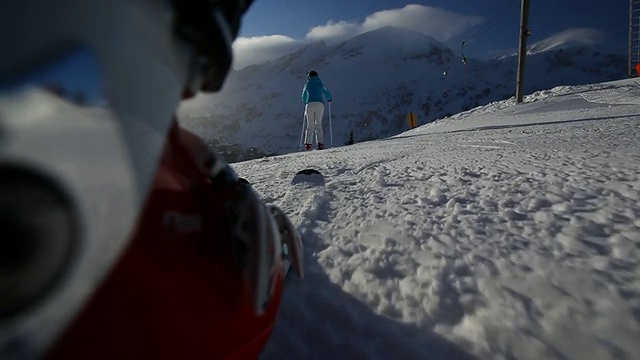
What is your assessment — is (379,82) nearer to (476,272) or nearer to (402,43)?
(402,43)

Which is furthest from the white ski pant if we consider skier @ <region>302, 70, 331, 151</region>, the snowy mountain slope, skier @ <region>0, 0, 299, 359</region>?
the snowy mountain slope

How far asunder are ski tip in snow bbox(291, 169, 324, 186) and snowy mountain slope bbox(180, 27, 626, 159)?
48072 millimetres

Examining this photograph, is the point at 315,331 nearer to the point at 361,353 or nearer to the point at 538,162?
the point at 361,353

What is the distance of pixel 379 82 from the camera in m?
70.9

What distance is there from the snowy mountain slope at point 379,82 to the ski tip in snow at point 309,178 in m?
48.1

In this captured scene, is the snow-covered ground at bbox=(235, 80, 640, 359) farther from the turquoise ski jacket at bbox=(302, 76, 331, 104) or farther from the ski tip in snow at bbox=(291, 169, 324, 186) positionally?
the turquoise ski jacket at bbox=(302, 76, 331, 104)

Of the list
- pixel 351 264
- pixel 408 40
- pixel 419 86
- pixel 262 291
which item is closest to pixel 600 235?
pixel 351 264

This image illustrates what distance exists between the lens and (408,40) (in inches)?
3344

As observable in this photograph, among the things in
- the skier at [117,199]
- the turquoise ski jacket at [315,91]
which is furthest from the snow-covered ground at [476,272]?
the turquoise ski jacket at [315,91]

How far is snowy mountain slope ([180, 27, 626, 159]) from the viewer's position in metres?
60.5

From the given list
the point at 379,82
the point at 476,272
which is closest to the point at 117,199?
the point at 476,272

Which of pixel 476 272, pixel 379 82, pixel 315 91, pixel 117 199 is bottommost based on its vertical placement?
pixel 476 272

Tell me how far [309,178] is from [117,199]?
67.8 inches

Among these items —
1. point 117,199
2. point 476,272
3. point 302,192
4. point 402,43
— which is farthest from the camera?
point 402,43
